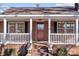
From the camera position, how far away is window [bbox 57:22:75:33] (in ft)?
55.3

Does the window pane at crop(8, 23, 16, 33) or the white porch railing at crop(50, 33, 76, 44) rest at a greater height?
the window pane at crop(8, 23, 16, 33)

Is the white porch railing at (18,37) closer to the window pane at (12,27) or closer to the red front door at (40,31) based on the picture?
the window pane at (12,27)

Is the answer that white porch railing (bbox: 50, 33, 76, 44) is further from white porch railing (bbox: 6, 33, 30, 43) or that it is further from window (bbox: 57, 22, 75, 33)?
white porch railing (bbox: 6, 33, 30, 43)

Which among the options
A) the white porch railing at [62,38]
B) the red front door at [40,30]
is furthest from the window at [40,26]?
the white porch railing at [62,38]

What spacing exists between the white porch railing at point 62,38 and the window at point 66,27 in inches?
66.7

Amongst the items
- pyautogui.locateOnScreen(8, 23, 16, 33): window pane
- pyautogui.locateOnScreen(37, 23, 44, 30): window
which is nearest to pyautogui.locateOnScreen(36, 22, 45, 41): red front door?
pyautogui.locateOnScreen(37, 23, 44, 30): window

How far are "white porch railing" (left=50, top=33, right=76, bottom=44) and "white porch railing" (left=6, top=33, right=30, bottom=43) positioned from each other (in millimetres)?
1840

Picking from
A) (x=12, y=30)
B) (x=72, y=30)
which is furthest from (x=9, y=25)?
(x=72, y=30)

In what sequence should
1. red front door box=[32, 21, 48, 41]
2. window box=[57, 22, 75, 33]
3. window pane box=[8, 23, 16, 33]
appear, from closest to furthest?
1. window box=[57, 22, 75, 33]
2. window pane box=[8, 23, 16, 33]
3. red front door box=[32, 21, 48, 41]

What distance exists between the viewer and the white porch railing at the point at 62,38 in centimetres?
1490

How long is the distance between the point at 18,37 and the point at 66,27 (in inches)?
162

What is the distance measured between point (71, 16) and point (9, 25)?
523cm

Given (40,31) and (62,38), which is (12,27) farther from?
(62,38)

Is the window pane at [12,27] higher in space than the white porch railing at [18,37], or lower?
higher
